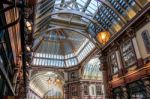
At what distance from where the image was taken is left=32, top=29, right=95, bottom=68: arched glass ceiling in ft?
98.7

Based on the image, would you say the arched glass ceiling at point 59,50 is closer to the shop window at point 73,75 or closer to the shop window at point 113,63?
the shop window at point 73,75

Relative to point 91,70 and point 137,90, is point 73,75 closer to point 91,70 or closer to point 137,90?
point 91,70

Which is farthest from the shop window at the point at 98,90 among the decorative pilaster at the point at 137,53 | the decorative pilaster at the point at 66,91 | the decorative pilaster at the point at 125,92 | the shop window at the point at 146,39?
the shop window at the point at 146,39

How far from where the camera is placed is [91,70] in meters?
31.1

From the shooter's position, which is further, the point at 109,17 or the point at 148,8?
the point at 109,17

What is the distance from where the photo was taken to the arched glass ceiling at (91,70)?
29964 millimetres

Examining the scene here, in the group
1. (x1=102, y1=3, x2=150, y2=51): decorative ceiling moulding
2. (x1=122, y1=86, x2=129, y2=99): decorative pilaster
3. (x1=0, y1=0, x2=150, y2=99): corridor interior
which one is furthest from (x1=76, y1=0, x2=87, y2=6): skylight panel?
(x1=122, y1=86, x2=129, y2=99): decorative pilaster

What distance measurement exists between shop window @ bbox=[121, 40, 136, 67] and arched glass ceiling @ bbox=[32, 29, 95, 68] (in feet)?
48.8

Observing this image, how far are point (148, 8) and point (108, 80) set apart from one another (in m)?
8.66

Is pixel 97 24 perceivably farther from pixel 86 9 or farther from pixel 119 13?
pixel 119 13

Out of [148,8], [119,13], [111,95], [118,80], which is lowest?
[111,95]

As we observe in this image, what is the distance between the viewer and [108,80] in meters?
17.2

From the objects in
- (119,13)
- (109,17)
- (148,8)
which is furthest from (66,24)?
(148,8)

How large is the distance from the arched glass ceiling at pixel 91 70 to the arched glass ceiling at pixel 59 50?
A: 6.57 feet
